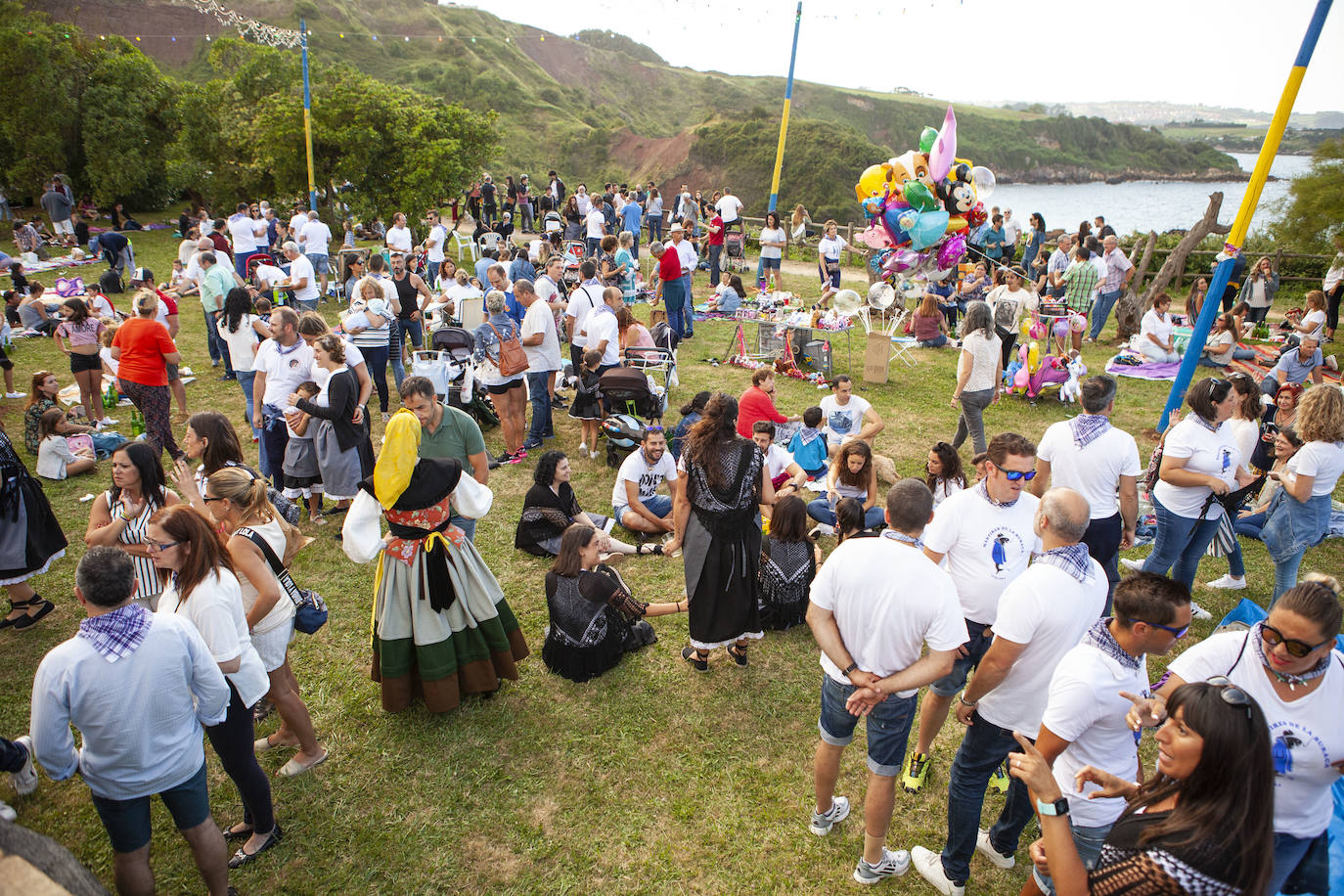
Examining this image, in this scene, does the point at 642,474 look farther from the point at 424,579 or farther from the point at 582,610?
the point at 424,579

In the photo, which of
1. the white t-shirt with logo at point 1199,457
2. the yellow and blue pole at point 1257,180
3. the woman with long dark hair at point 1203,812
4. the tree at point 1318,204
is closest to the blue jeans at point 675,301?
the yellow and blue pole at point 1257,180

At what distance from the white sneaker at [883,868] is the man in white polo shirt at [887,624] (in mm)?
399

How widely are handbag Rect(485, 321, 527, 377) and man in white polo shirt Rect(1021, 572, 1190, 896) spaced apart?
5.67 m

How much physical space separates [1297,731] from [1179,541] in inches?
112

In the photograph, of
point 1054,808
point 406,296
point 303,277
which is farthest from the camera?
point 303,277

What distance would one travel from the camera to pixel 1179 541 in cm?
482

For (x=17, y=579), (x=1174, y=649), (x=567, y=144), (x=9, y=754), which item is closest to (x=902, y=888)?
(x=1174, y=649)

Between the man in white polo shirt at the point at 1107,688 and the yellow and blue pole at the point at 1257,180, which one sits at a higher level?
the yellow and blue pole at the point at 1257,180

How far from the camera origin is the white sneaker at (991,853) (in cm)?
337

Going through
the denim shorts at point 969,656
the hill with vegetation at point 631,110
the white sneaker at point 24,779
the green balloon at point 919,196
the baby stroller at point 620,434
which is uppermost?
the hill with vegetation at point 631,110

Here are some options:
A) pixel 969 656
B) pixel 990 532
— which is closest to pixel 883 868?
pixel 969 656

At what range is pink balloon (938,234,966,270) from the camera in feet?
34.7

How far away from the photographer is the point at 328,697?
174 inches

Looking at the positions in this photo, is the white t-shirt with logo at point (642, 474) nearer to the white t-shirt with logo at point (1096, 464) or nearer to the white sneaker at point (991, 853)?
the white t-shirt with logo at point (1096, 464)
